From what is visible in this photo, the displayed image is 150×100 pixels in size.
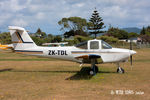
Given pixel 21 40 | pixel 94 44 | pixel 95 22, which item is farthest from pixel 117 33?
pixel 21 40

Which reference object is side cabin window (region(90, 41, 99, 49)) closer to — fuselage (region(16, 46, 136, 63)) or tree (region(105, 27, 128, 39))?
fuselage (region(16, 46, 136, 63))

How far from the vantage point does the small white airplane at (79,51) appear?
10.8 m

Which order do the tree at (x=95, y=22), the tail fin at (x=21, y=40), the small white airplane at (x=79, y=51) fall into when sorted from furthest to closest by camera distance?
the tree at (x=95, y=22), the tail fin at (x=21, y=40), the small white airplane at (x=79, y=51)

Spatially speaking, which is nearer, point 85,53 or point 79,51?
point 85,53

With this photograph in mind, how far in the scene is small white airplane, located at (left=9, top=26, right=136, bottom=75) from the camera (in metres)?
10.8

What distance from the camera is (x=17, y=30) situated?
11.6m

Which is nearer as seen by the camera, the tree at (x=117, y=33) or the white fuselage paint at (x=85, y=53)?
the white fuselage paint at (x=85, y=53)

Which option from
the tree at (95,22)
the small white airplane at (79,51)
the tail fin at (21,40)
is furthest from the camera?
the tree at (95,22)

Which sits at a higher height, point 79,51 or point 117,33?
point 117,33

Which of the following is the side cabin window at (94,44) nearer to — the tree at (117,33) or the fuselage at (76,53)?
the fuselage at (76,53)

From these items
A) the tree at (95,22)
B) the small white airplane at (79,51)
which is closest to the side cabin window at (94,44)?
the small white airplane at (79,51)

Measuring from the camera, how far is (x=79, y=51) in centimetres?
1123

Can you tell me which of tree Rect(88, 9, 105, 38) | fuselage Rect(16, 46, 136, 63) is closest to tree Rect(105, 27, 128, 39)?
tree Rect(88, 9, 105, 38)

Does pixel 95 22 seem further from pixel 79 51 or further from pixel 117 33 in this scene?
pixel 79 51
